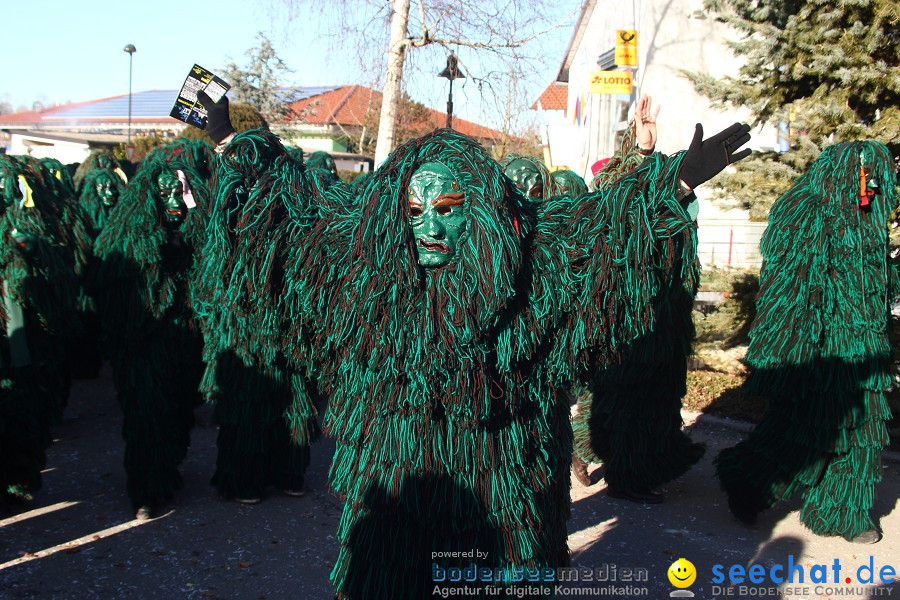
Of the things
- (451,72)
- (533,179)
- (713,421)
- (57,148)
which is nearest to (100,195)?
(533,179)

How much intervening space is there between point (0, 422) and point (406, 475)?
3.07 metres

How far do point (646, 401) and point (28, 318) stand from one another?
3.70 meters

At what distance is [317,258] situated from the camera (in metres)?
2.46

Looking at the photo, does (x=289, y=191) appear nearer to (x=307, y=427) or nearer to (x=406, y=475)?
(x=406, y=475)

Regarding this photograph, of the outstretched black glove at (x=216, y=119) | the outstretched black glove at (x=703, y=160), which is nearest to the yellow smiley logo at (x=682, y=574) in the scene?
the outstretched black glove at (x=703, y=160)

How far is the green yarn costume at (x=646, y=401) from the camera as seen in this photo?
465 cm

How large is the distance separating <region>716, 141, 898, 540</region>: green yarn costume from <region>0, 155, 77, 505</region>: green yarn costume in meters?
4.16

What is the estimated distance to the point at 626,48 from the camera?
1106 cm

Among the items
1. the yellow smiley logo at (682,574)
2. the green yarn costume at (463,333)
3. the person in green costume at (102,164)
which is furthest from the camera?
the person in green costume at (102,164)

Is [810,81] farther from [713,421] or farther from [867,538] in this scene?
[867,538]

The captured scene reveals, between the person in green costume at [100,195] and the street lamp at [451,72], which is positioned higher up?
the street lamp at [451,72]

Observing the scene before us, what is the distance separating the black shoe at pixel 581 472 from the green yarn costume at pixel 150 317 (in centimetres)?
260

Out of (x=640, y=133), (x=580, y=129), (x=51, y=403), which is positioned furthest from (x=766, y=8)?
(x=580, y=129)

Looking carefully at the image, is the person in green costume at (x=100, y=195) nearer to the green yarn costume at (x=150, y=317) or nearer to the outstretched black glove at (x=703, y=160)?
the green yarn costume at (x=150, y=317)
